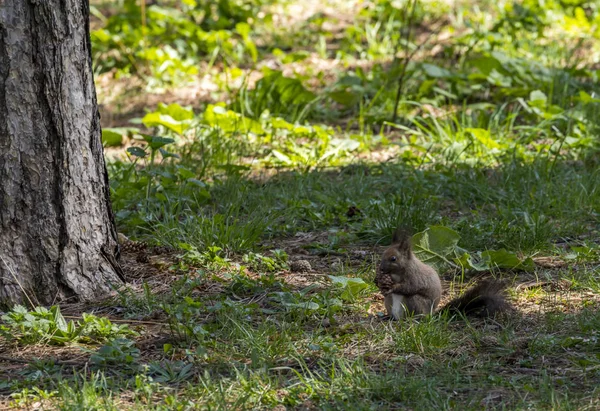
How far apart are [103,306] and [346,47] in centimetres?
566

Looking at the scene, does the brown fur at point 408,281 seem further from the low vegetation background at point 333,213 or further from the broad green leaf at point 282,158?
the broad green leaf at point 282,158

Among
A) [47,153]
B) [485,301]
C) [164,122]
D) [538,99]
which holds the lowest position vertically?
[164,122]

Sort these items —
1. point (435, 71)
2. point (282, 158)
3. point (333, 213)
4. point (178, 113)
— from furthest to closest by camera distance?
point (435, 71)
point (178, 113)
point (282, 158)
point (333, 213)

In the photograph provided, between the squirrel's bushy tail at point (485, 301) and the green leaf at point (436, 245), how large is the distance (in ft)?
1.91

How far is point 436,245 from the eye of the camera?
12.7 feet

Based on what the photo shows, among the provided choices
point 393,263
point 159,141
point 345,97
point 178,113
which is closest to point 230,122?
point 178,113

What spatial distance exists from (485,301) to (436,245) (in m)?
0.68

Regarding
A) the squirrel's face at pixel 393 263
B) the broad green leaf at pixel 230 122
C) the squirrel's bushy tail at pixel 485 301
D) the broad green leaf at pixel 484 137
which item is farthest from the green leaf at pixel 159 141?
the broad green leaf at pixel 484 137

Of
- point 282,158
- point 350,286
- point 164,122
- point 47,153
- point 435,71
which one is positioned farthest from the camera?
point 435,71

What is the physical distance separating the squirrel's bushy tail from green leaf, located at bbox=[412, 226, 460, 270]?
582 mm

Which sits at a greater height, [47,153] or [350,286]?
[47,153]

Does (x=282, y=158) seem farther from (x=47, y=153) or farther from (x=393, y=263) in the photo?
(x=47, y=153)

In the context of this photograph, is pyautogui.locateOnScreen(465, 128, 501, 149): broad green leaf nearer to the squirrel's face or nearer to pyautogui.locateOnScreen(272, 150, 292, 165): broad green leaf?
pyautogui.locateOnScreen(272, 150, 292, 165): broad green leaf

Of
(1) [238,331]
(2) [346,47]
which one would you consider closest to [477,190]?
(1) [238,331]
